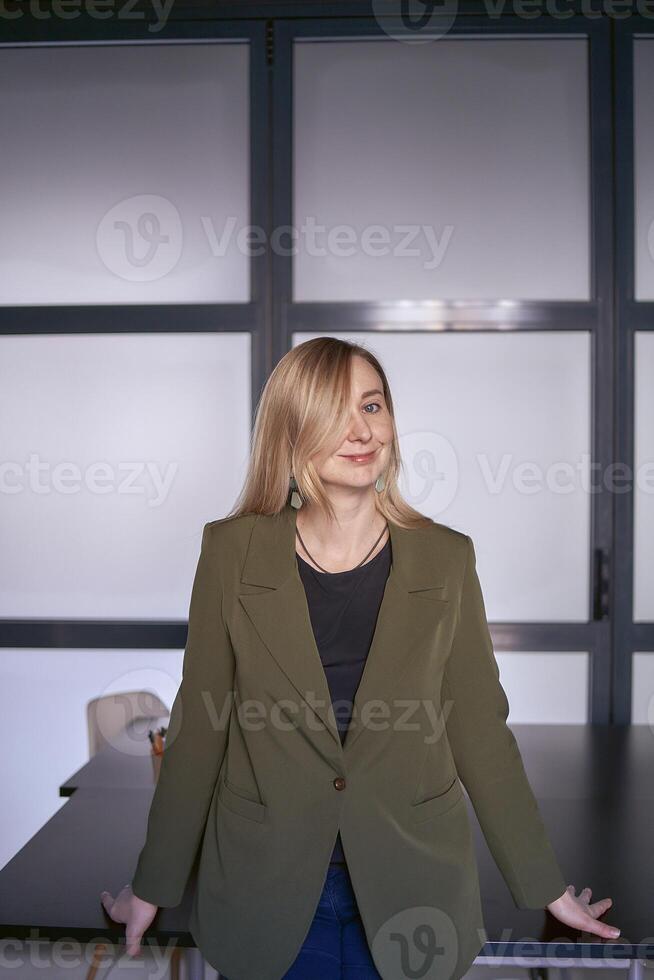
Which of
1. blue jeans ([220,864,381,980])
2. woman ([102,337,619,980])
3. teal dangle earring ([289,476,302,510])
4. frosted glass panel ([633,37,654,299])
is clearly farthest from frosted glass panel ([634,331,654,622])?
blue jeans ([220,864,381,980])

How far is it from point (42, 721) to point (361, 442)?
2.13 m

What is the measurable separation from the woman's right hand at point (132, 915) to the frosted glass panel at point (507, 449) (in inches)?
68.0

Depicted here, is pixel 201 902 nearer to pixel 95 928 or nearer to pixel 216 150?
pixel 95 928

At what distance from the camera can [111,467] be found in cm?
279

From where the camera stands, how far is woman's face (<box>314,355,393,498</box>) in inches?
46.5

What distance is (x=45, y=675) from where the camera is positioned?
9.20 feet

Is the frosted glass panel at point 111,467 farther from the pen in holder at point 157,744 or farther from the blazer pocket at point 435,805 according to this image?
the blazer pocket at point 435,805

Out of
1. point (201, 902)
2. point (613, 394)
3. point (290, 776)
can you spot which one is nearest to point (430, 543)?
point (290, 776)

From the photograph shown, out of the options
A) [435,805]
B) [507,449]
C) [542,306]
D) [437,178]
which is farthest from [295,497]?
[437,178]

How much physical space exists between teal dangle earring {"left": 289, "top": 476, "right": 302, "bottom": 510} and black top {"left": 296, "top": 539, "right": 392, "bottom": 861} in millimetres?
99
